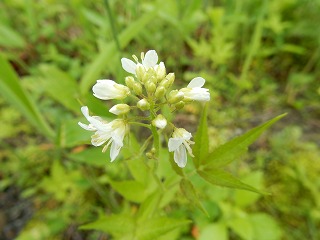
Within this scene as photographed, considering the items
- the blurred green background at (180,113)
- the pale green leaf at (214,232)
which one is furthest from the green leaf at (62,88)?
the pale green leaf at (214,232)

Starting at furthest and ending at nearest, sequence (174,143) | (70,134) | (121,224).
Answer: (70,134) < (121,224) < (174,143)

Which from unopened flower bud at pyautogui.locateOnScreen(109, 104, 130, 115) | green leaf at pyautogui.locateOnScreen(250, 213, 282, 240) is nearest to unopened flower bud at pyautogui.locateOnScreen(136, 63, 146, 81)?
unopened flower bud at pyautogui.locateOnScreen(109, 104, 130, 115)

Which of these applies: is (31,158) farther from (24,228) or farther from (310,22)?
(310,22)

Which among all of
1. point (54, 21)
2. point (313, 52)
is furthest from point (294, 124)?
point (54, 21)

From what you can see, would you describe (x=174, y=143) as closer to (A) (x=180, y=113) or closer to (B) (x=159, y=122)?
(B) (x=159, y=122)

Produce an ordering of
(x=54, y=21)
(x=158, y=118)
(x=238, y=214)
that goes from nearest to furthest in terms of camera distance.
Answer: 1. (x=158, y=118)
2. (x=238, y=214)
3. (x=54, y=21)

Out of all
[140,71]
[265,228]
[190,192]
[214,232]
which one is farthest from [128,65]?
[265,228]
